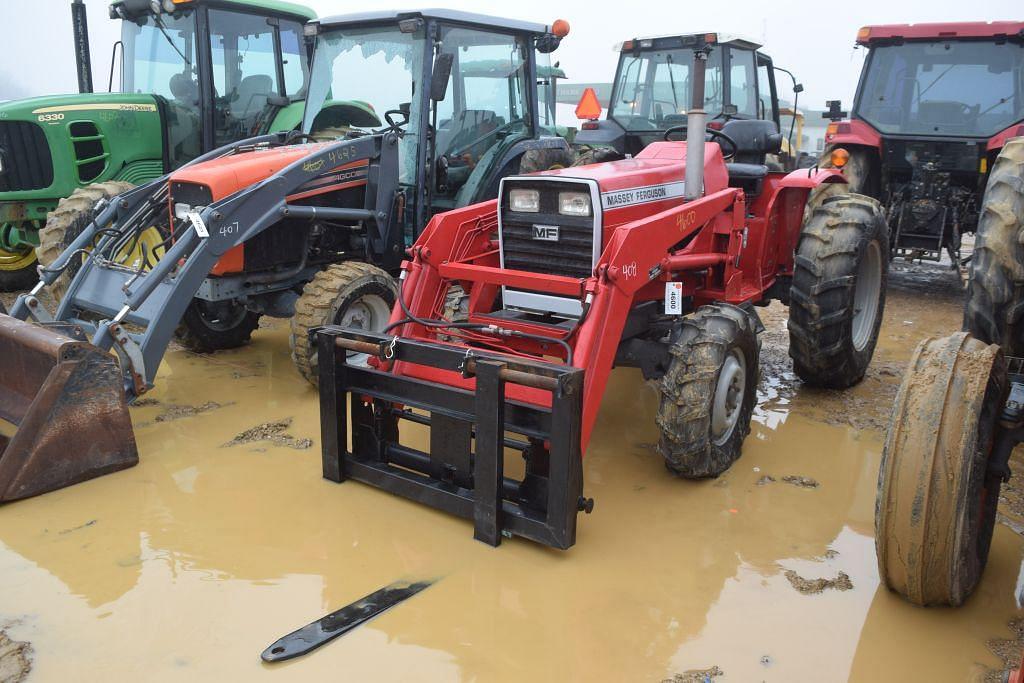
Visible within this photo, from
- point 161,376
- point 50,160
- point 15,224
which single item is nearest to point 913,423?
point 161,376

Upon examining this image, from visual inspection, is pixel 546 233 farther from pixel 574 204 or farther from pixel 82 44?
pixel 82 44

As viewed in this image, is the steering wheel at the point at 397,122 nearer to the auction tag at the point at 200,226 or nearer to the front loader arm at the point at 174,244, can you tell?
the front loader arm at the point at 174,244

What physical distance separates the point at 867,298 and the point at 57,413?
4.84m

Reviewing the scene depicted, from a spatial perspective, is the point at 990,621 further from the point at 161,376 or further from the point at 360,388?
the point at 161,376

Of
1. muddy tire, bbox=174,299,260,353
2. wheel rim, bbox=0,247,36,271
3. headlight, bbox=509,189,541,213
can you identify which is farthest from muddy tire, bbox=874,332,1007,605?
wheel rim, bbox=0,247,36,271

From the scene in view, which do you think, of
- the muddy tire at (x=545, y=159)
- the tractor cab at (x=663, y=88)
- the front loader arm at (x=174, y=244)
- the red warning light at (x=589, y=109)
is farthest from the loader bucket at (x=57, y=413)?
the red warning light at (x=589, y=109)

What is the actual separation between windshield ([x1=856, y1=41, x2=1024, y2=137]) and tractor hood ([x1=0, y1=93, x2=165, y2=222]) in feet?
23.2

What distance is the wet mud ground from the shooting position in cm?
262

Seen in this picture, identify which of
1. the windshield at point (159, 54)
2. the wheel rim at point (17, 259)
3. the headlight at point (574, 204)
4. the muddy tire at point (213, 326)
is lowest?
the muddy tire at point (213, 326)

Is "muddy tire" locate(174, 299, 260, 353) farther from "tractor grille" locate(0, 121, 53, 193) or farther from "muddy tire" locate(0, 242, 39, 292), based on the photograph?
"muddy tire" locate(0, 242, 39, 292)

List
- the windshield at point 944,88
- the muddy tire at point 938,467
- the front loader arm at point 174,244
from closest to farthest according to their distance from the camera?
the muddy tire at point 938,467, the front loader arm at point 174,244, the windshield at point 944,88

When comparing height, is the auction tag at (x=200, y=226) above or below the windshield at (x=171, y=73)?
below

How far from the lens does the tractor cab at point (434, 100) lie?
18.0 feet

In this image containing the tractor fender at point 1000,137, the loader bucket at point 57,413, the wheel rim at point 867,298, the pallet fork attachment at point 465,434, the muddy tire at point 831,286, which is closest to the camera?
Result: the pallet fork attachment at point 465,434
